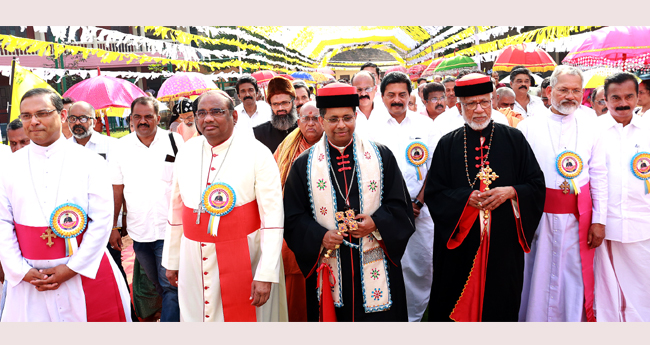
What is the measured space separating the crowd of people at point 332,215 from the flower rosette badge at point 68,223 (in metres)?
0.01

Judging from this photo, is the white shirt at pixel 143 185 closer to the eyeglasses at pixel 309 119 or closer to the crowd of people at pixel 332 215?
the crowd of people at pixel 332 215

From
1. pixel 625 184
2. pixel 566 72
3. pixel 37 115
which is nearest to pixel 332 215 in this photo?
pixel 37 115

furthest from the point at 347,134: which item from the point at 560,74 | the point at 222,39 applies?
the point at 222,39

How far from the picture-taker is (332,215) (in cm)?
314

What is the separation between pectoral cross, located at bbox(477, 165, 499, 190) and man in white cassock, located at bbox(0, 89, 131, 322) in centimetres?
269

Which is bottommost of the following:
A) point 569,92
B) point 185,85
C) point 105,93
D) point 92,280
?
point 92,280

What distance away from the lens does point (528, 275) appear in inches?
152

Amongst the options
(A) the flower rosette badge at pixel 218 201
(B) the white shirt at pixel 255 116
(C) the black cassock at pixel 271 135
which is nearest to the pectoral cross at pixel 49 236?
(A) the flower rosette badge at pixel 218 201

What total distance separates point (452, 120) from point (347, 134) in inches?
85.6

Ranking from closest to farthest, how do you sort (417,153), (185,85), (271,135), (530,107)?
(417,153) → (271,135) → (530,107) → (185,85)

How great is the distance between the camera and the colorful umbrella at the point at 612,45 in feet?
22.2

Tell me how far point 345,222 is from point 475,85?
1.46m

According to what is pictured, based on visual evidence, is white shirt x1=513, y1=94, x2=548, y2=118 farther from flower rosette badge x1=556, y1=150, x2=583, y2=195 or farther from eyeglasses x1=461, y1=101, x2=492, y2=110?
eyeglasses x1=461, y1=101, x2=492, y2=110

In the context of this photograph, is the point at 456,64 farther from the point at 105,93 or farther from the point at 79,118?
the point at 79,118
